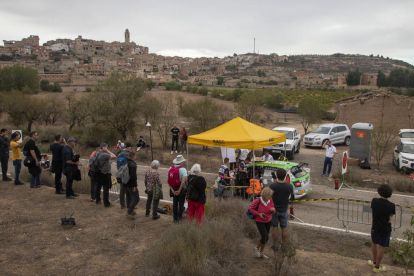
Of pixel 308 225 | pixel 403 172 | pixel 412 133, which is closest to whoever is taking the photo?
pixel 308 225

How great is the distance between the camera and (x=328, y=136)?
70.2 feet

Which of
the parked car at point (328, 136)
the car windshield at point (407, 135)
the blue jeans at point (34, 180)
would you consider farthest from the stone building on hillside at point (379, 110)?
the blue jeans at point (34, 180)

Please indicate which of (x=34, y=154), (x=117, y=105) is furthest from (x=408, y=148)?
(x=117, y=105)

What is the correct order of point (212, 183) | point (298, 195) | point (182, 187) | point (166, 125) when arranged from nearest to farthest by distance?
point (182, 187) < point (298, 195) < point (212, 183) < point (166, 125)

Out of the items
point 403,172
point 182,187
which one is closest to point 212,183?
point 182,187

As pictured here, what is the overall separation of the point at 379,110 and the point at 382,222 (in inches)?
886

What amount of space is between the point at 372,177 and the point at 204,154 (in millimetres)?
9500

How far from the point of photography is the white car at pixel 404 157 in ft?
45.9

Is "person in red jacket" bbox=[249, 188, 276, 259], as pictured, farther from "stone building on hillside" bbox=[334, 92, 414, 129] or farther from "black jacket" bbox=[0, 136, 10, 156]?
"stone building on hillside" bbox=[334, 92, 414, 129]

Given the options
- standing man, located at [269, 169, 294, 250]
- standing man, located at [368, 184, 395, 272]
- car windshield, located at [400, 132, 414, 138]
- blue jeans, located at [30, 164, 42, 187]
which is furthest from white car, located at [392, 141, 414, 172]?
blue jeans, located at [30, 164, 42, 187]

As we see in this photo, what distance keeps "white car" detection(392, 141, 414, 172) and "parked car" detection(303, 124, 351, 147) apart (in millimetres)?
5966

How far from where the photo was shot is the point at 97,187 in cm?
867

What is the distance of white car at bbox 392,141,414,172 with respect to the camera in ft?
45.9

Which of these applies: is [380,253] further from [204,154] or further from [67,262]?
[204,154]
